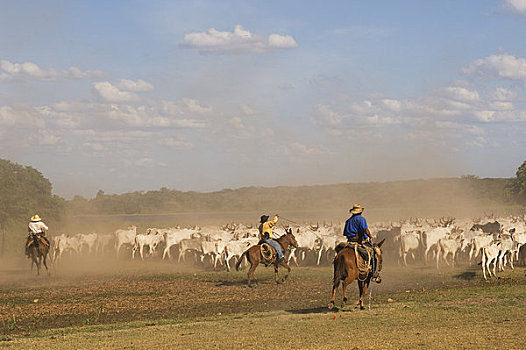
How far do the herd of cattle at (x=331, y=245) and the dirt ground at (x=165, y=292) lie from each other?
4.36ft

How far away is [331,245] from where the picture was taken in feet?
111

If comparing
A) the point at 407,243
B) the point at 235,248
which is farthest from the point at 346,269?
the point at 235,248

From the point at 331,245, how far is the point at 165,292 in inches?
475

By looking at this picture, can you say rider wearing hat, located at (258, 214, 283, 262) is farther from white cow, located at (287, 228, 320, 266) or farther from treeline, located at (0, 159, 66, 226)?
treeline, located at (0, 159, 66, 226)

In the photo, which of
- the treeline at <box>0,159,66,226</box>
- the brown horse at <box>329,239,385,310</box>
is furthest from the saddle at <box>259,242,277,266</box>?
the treeline at <box>0,159,66,226</box>

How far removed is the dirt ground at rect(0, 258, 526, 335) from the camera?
19078 millimetres

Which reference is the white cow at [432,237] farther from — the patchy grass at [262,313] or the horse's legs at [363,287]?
the horse's legs at [363,287]

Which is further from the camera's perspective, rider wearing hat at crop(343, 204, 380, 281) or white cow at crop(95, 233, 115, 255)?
white cow at crop(95, 233, 115, 255)

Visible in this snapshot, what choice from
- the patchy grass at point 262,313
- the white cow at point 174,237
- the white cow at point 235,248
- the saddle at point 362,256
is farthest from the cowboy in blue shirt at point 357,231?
the white cow at point 174,237

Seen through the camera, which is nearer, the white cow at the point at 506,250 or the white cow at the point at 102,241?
the white cow at the point at 506,250

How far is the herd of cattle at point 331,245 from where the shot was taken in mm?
29203

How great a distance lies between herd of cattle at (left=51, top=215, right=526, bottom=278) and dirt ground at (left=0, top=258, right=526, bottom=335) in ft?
4.36

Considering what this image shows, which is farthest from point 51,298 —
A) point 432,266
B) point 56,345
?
point 432,266

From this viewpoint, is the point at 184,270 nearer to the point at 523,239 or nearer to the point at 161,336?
the point at 523,239
